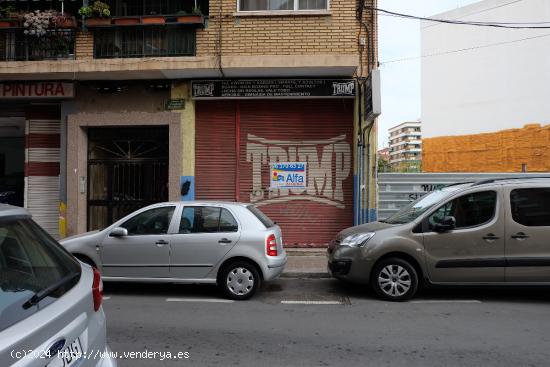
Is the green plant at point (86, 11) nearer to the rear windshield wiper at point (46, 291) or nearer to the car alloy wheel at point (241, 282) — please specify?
the car alloy wheel at point (241, 282)

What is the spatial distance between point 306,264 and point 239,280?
2.94m

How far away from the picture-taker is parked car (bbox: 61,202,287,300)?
6559mm

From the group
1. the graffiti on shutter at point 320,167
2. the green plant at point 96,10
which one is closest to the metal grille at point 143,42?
the green plant at point 96,10

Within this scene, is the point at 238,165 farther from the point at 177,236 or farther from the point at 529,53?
the point at 529,53

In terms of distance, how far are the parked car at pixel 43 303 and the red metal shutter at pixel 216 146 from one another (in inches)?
326

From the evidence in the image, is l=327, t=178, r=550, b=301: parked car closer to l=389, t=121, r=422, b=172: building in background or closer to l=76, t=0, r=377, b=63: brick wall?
l=76, t=0, r=377, b=63: brick wall

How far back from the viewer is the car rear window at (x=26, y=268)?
1940mm

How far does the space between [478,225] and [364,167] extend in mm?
4458

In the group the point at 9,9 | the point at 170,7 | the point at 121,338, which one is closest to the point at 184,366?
the point at 121,338

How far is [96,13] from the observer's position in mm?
10773

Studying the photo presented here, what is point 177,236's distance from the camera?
669 centimetres

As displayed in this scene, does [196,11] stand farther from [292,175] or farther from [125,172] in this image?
[292,175]

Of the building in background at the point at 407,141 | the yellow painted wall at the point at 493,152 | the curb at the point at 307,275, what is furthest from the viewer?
the building in background at the point at 407,141

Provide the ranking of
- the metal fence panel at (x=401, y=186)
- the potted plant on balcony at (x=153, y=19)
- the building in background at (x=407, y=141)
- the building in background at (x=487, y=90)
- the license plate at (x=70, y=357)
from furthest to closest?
the building in background at (x=407, y=141) → the building in background at (x=487, y=90) → the metal fence panel at (x=401, y=186) → the potted plant on balcony at (x=153, y=19) → the license plate at (x=70, y=357)
